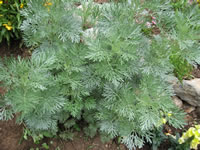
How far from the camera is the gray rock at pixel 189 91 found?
7.38 feet

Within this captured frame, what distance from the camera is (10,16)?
2.37 m

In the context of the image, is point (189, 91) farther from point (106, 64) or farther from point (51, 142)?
point (51, 142)

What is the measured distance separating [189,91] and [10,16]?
2524 millimetres

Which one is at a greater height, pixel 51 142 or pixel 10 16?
pixel 10 16

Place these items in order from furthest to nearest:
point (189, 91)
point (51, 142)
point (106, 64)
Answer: point (189, 91)
point (51, 142)
point (106, 64)

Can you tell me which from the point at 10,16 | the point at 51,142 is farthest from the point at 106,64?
the point at 10,16

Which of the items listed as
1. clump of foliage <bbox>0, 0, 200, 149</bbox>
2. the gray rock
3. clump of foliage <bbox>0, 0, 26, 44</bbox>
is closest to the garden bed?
clump of foliage <bbox>0, 0, 200, 149</bbox>

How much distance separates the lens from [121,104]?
4.97 ft

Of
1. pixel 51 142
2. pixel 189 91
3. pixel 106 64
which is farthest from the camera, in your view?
pixel 189 91

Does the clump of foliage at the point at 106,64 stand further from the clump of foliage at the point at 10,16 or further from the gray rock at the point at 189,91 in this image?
the clump of foliage at the point at 10,16

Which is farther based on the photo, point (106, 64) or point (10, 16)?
point (10, 16)

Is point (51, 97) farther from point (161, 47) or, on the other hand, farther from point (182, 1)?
point (182, 1)

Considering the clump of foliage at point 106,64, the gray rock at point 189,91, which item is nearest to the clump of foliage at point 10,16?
the clump of foliage at point 106,64

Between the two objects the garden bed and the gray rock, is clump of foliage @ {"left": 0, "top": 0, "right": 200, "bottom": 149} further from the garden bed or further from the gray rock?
the gray rock
